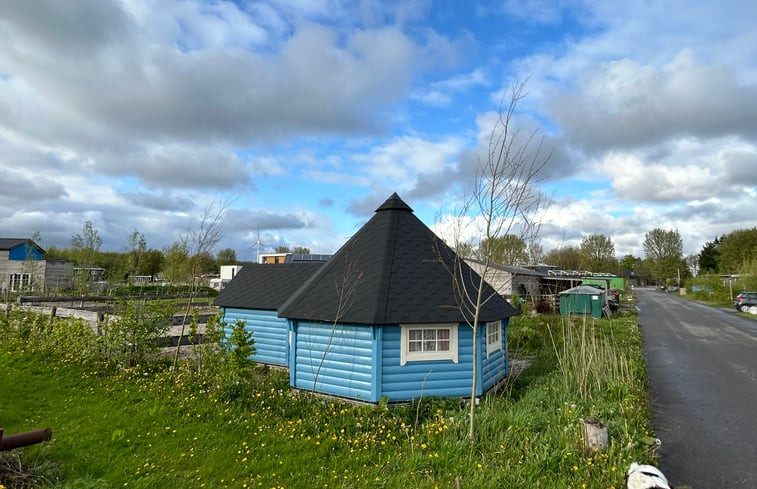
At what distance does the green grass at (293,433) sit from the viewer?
524cm

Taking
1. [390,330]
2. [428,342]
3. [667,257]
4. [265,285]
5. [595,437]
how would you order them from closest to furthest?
1. [595,437]
2. [390,330]
3. [428,342]
4. [265,285]
5. [667,257]

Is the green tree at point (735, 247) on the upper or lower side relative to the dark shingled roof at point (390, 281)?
upper

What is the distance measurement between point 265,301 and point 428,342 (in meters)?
5.93

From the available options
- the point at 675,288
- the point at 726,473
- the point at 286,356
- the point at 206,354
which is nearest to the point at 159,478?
the point at 206,354

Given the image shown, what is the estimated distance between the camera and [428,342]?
8375 mm

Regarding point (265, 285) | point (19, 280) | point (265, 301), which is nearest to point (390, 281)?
point (265, 301)

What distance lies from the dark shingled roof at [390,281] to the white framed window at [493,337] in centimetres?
39

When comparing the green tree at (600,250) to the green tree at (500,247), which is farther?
the green tree at (600,250)

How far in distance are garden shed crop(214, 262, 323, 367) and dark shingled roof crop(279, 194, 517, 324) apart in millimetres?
2614

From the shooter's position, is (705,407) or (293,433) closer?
(293,433)

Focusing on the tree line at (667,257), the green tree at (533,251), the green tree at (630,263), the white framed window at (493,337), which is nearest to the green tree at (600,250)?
the tree line at (667,257)

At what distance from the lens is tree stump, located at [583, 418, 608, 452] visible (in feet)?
18.5

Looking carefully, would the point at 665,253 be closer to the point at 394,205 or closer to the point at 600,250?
the point at 600,250

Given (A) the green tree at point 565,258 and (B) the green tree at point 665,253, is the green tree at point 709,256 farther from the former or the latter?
(A) the green tree at point 565,258
